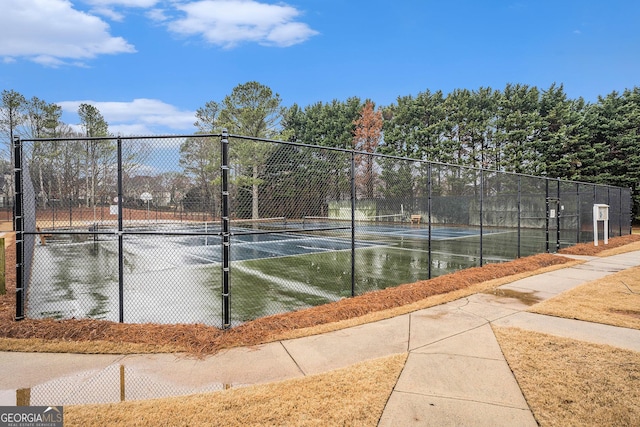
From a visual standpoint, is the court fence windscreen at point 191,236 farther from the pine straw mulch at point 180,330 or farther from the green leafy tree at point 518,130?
the green leafy tree at point 518,130

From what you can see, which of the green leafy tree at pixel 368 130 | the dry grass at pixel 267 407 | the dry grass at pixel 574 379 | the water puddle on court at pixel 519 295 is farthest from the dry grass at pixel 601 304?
the green leafy tree at pixel 368 130

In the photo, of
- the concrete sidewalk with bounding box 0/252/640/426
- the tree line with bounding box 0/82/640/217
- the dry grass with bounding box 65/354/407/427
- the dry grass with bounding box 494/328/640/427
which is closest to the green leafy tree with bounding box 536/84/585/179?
the tree line with bounding box 0/82/640/217

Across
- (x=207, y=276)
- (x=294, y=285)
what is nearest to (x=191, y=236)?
(x=294, y=285)

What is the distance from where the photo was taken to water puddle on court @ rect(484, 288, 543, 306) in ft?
20.1

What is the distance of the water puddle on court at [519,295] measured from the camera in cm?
614

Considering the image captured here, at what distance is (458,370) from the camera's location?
11.7 feet

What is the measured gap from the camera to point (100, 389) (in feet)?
10.4

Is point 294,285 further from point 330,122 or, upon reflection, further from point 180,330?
point 330,122

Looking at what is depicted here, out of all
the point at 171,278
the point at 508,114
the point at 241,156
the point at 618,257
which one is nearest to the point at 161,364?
the point at 171,278

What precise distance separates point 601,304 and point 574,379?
328cm

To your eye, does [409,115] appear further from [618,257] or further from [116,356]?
[116,356]

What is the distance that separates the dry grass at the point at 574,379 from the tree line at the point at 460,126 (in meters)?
16.8

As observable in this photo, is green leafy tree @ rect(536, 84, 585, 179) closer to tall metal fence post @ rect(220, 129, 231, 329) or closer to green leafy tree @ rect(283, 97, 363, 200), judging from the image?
green leafy tree @ rect(283, 97, 363, 200)

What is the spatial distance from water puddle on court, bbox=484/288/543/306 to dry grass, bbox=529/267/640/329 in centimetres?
22
